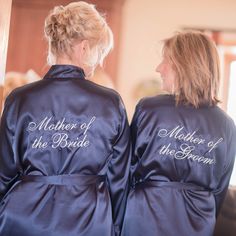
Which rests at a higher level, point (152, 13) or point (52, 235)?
point (152, 13)

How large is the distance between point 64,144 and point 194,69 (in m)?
0.47

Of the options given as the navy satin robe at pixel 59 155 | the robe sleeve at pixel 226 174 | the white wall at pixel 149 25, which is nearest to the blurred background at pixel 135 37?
the white wall at pixel 149 25

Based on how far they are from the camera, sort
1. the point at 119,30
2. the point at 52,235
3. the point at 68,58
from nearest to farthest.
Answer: the point at 52,235, the point at 68,58, the point at 119,30

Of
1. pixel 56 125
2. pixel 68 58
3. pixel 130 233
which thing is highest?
pixel 68 58

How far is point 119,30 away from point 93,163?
8.81ft

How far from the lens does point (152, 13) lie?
3.70 meters

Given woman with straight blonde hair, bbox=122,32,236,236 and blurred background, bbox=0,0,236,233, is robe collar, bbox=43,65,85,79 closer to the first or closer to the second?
woman with straight blonde hair, bbox=122,32,236,236

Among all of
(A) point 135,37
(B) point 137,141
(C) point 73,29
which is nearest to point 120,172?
(B) point 137,141

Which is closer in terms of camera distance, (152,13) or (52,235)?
(52,235)

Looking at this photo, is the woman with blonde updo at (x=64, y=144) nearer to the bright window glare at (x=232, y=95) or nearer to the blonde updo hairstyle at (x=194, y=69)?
the blonde updo hairstyle at (x=194, y=69)

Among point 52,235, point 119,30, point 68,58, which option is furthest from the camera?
point 119,30

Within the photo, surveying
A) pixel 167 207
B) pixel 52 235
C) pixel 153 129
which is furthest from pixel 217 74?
pixel 52 235

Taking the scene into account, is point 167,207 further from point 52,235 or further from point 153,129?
point 52,235

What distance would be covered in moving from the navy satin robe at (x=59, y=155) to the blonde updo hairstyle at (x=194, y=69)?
0.72 ft
